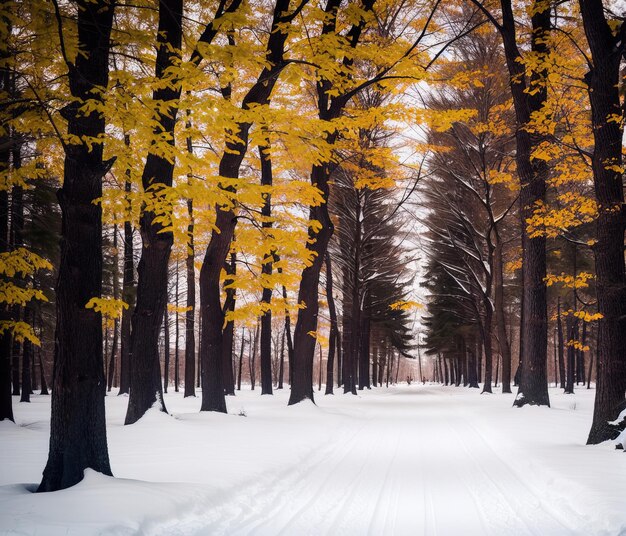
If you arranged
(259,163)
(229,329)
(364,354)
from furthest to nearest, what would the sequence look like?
(364,354)
(259,163)
(229,329)

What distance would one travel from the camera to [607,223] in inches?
357

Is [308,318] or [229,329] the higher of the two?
[308,318]

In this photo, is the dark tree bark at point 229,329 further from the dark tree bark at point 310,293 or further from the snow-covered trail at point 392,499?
the snow-covered trail at point 392,499

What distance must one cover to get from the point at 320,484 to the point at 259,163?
17.0 meters

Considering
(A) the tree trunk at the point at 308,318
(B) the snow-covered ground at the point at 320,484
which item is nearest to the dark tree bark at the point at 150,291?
(B) the snow-covered ground at the point at 320,484

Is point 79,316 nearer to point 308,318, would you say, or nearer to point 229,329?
point 308,318

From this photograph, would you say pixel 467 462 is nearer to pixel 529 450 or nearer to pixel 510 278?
pixel 529 450

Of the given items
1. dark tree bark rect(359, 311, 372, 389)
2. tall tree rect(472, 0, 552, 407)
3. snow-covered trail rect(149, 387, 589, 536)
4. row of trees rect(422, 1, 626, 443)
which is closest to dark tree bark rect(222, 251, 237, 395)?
row of trees rect(422, 1, 626, 443)

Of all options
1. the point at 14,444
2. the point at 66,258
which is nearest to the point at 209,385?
the point at 14,444

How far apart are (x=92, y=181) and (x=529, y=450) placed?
7.77 meters

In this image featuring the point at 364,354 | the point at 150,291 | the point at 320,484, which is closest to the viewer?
the point at 320,484

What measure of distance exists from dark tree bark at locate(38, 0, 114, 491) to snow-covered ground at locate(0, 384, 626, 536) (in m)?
0.33

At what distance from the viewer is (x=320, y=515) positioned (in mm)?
5223

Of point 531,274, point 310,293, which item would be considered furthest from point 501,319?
point 310,293
